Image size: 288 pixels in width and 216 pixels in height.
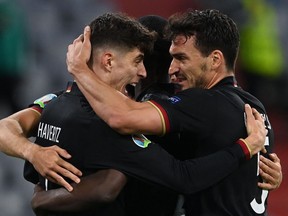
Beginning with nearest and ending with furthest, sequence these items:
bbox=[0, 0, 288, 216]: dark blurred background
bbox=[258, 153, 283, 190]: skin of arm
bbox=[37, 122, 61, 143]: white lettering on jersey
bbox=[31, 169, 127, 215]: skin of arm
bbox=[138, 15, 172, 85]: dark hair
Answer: bbox=[31, 169, 127, 215]: skin of arm → bbox=[37, 122, 61, 143]: white lettering on jersey → bbox=[258, 153, 283, 190]: skin of arm → bbox=[138, 15, 172, 85]: dark hair → bbox=[0, 0, 288, 216]: dark blurred background

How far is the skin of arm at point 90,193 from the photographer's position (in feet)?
9.64

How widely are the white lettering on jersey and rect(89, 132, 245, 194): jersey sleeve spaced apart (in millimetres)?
222

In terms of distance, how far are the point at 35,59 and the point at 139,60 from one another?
306 cm

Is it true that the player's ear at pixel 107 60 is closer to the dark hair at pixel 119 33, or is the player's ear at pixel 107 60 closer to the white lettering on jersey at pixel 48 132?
the dark hair at pixel 119 33

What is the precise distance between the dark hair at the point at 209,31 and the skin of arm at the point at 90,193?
747mm

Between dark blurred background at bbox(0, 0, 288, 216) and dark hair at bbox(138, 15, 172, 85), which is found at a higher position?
dark hair at bbox(138, 15, 172, 85)

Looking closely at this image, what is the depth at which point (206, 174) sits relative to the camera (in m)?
3.00

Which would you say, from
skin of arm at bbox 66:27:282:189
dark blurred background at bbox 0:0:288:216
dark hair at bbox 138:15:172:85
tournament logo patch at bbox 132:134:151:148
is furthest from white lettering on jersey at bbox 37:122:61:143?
dark blurred background at bbox 0:0:288:216

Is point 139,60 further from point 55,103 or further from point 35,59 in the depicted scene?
point 35,59

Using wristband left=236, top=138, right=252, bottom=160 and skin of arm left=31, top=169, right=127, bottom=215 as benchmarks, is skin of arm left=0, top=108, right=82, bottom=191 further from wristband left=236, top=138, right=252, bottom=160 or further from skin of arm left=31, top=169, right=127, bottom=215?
wristband left=236, top=138, right=252, bottom=160

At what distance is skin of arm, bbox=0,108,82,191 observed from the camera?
301 cm

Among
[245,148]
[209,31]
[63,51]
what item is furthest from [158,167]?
[63,51]

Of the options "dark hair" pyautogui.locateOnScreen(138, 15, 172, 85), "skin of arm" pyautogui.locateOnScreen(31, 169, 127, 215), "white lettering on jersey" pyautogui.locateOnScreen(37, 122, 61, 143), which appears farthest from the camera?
"dark hair" pyautogui.locateOnScreen(138, 15, 172, 85)

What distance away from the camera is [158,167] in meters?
2.96
